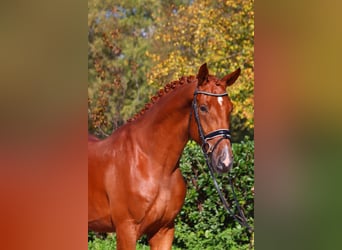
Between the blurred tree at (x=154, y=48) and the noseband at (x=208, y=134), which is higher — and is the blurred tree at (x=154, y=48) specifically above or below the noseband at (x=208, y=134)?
above

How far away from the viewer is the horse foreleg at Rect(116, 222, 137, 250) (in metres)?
3.22

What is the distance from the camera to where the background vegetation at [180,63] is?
331 centimetres

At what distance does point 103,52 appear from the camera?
338cm

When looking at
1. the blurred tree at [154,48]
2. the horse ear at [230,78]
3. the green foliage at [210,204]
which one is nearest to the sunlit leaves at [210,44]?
the blurred tree at [154,48]

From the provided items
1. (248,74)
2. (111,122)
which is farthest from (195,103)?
(111,122)

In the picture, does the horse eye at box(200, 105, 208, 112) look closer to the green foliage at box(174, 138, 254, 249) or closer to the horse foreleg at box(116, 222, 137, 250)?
the green foliage at box(174, 138, 254, 249)

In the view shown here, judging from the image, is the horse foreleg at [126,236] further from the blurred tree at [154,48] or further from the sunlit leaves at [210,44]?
the sunlit leaves at [210,44]

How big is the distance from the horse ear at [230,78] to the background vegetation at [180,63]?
4.5 inches

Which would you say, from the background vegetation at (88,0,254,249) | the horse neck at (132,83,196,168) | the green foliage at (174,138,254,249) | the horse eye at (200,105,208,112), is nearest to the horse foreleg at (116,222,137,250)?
the background vegetation at (88,0,254,249)

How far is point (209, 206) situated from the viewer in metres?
3.49

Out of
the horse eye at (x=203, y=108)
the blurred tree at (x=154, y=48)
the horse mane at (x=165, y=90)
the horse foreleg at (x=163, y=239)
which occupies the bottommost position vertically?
the horse foreleg at (x=163, y=239)
